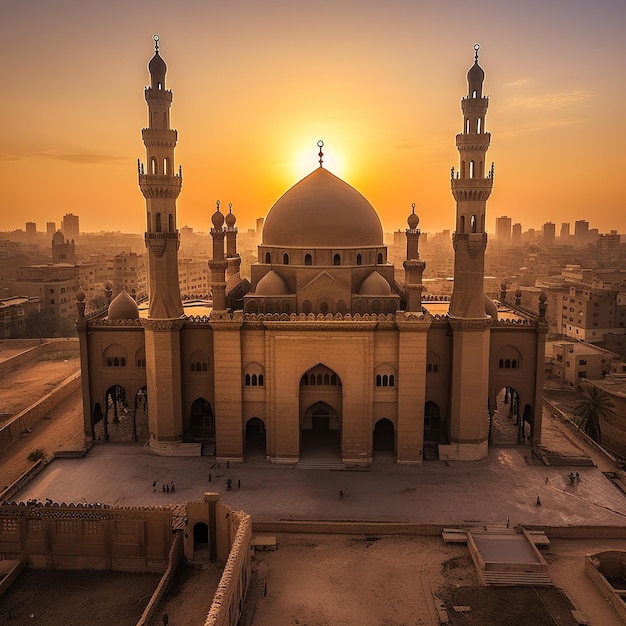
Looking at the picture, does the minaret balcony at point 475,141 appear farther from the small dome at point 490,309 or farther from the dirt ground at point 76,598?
the dirt ground at point 76,598

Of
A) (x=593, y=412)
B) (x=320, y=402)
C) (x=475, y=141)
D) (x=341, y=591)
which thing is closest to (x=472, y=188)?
(x=475, y=141)

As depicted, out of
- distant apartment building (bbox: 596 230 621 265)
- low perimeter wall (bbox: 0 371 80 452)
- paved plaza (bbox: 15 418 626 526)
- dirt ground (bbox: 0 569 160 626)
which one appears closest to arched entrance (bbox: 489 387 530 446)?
paved plaza (bbox: 15 418 626 526)

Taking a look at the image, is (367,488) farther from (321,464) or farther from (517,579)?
(517,579)

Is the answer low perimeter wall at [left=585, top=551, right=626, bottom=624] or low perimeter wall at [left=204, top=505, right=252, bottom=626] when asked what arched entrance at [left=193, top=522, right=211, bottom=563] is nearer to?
low perimeter wall at [left=204, top=505, right=252, bottom=626]

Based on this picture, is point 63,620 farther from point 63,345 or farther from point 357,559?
point 63,345

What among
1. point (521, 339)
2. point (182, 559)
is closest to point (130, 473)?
point (182, 559)

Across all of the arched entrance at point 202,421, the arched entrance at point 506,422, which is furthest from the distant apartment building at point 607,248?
the arched entrance at point 202,421
